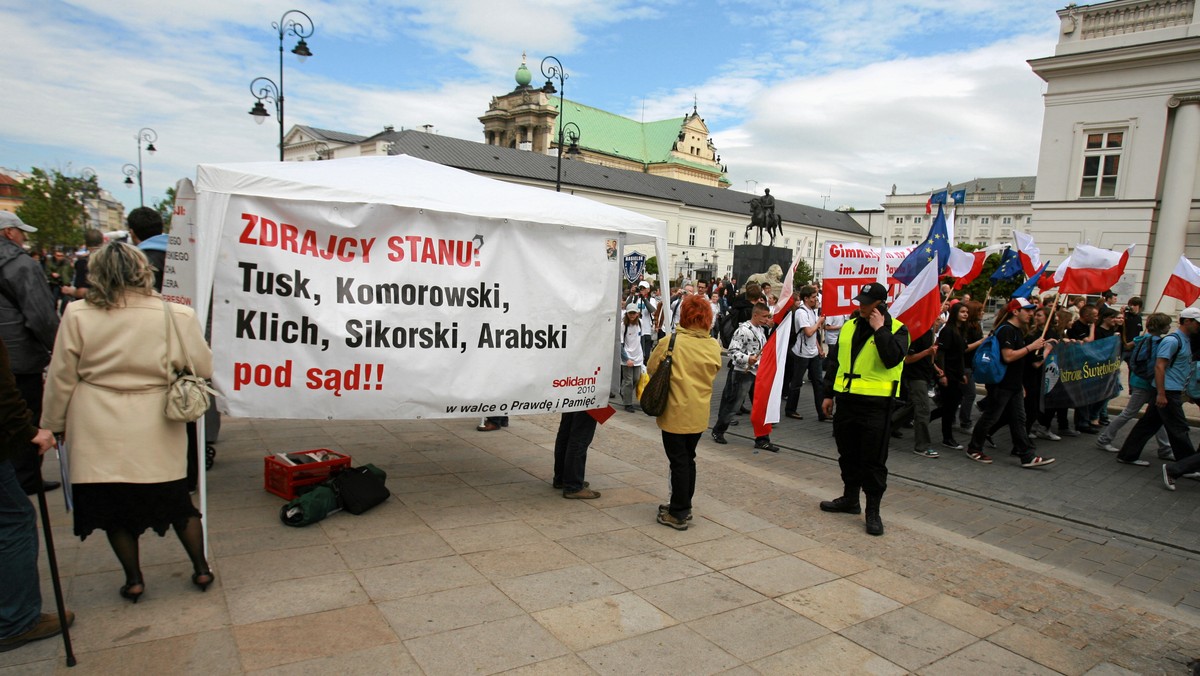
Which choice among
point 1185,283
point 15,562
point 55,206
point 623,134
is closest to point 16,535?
point 15,562

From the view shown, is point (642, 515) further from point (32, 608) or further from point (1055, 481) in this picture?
point (1055, 481)

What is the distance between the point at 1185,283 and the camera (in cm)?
899

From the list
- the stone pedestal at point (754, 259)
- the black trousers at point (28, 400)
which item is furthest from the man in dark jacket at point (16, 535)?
the stone pedestal at point (754, 259)

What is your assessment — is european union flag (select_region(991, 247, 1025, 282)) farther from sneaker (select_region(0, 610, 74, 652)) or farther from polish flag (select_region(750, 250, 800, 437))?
sneaker (select_region(0, 610, 74, 652))

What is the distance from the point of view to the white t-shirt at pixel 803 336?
10.3 meters

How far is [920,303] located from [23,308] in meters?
7.88

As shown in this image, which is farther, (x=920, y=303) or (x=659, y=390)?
(x=920, y=303)

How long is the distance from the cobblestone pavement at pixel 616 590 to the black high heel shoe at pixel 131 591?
2.8 inches

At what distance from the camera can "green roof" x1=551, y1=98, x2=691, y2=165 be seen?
95812 millimetres

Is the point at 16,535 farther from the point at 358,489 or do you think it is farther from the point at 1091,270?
the point at 1091,270

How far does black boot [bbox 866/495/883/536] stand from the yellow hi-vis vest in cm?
88

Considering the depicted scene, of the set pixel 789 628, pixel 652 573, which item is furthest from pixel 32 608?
pixel 789 628

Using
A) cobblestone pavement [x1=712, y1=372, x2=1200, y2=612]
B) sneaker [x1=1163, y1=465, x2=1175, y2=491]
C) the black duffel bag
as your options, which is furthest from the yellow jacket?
sneaker [x1=1163, y1=465, x2=1175, y2=491]

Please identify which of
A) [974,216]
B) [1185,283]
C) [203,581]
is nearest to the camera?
[203,581]
